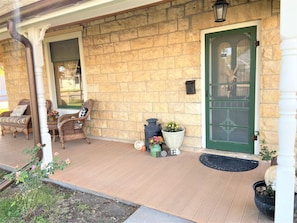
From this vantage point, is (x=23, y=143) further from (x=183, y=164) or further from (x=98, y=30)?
(x=183, y=164)

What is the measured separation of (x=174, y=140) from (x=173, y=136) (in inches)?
3.0

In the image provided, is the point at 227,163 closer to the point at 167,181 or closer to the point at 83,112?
the point at 167,181

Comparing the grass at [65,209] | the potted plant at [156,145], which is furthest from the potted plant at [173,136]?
the grass at [65,209]

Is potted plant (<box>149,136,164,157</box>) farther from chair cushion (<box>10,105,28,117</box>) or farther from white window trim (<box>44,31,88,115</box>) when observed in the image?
chair cushion (<box>10,105,28,117</box>)

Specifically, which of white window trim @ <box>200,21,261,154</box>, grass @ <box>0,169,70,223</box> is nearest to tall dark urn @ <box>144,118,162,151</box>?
white window trim @ <box>200,21,261,154</box>

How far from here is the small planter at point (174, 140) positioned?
3.79m

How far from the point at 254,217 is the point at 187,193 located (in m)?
0.73

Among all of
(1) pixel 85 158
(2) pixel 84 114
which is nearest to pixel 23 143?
(2) pixel 84 114

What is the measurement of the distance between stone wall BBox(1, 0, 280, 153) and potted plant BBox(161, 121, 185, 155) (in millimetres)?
182

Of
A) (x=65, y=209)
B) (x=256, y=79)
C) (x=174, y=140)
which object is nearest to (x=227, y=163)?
(x=174, y=140)

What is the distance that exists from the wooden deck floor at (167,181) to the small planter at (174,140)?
0.15 meters

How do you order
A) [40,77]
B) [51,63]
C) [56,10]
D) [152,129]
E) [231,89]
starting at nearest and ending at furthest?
1. [56,10]
2. [40,77]
3. [231,89]
4. [152,129]
5. [51,63]

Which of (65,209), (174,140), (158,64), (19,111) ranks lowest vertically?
(65,209)

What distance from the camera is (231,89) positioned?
3.62 m
